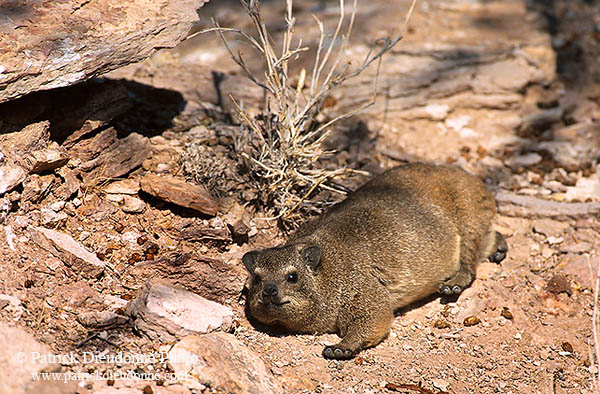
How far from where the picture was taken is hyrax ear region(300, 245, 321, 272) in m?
6.01

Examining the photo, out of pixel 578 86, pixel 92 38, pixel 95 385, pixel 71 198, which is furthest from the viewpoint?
pixel 578 86

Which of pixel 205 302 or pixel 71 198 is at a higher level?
Answer: pixel 71 198

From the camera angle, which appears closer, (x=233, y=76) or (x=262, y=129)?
(x=262, y=129)

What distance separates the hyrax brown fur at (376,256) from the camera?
19.4 ft

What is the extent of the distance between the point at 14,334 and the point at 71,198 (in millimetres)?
1813

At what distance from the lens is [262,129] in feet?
23.9

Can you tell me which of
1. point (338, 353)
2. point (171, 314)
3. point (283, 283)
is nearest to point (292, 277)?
point (283, 283)

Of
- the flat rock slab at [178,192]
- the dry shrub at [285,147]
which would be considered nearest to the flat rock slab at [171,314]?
the flat rock slab at [178,192]

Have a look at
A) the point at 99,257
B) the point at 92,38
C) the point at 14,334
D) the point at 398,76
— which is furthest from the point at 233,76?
the point at 14,334

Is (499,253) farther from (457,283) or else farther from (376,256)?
(376,256)

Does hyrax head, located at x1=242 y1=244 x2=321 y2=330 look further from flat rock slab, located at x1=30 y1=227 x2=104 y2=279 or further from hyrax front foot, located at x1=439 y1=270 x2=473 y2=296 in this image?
hyrax front foot, located at x1=439 y1=270 x2=473 y2=296

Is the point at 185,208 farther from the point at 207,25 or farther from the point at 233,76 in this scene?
the point at 207,25

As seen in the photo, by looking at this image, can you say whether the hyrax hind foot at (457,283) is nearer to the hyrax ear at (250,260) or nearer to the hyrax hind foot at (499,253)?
the hyrax hind foot at (499,253)

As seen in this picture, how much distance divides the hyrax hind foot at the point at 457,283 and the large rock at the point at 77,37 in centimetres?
375
